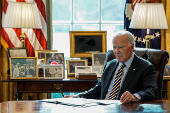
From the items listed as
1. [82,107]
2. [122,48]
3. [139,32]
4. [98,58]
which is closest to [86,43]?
[98,58]

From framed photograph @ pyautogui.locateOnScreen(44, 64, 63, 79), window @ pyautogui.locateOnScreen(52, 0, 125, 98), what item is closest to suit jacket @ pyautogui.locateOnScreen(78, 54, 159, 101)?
framed photograph @ pyautogui.locateOnScreen(44, 64, 63, 79)

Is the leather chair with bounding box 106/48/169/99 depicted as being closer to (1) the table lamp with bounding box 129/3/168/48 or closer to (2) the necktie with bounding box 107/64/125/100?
(2) the necktie with bounding box 107/64/125/100

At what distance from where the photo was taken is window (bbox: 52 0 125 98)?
15.6ft

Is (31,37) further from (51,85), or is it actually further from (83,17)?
(51,85)

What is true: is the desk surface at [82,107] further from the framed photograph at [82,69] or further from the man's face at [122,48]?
the framed photograph at [82,69]

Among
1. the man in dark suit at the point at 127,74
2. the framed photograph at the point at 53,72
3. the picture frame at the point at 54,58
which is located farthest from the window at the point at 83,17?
the man in dark suit at the point at 127,74

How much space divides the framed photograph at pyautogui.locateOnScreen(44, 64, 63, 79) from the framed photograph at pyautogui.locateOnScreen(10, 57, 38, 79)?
Result: 0.13 metres

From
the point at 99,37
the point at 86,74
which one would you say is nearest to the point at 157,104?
the point at 86,74

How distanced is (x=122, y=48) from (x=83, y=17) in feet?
7.32

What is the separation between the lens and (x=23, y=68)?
3.68m

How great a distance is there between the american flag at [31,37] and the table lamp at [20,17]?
1.49ft

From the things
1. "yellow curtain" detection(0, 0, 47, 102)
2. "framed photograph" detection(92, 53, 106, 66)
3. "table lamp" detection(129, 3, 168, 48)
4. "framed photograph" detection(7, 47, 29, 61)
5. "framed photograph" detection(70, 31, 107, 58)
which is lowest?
"yellow curtain" detection(0, 0, 47, 102)

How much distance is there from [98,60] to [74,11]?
1.11 m

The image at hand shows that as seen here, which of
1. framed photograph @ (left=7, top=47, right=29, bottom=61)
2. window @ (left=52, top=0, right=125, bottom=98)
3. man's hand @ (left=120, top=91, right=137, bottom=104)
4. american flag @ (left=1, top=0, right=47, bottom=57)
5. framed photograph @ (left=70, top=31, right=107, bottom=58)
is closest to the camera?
man's hand @ (left=120, top=91, right=137, bottom=104)
